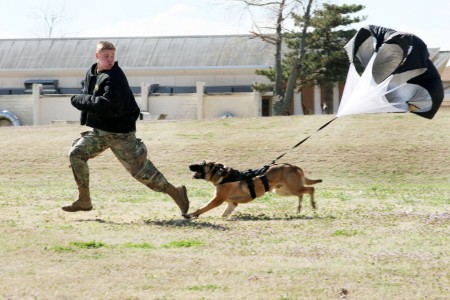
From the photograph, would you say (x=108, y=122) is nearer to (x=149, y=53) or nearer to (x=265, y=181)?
(x=265, y=181)

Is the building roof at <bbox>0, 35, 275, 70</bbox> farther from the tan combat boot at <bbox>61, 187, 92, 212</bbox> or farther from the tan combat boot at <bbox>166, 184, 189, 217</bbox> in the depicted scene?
the tan combat boot at <bbox>61, 187, 92, 212</bbox>

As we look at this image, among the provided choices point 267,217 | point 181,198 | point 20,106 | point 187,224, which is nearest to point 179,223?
point 187,224

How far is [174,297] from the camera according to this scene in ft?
25.0

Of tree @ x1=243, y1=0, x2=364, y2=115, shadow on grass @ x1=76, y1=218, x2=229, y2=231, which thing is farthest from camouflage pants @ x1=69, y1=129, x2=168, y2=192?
tree @ x1=243, y1=0, x2=364, y2=115

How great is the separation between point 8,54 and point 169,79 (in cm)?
1329

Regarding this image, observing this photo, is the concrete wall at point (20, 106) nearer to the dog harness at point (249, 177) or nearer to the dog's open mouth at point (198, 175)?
the dog harness at point (249, 177)

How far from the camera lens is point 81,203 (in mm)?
12492

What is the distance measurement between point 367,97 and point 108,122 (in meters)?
3.98

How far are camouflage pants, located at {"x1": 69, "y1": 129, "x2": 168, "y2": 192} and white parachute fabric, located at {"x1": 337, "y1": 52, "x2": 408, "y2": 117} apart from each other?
9.56ft

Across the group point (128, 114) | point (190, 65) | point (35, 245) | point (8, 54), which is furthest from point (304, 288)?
point (8, 54)

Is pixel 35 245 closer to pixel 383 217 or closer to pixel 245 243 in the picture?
pixel 245 243

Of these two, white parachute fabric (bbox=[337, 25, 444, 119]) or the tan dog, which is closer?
the tan dog

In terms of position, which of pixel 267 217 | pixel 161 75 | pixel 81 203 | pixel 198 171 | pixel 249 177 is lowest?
pixel 267 217

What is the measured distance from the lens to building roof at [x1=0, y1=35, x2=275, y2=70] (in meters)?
64.9
